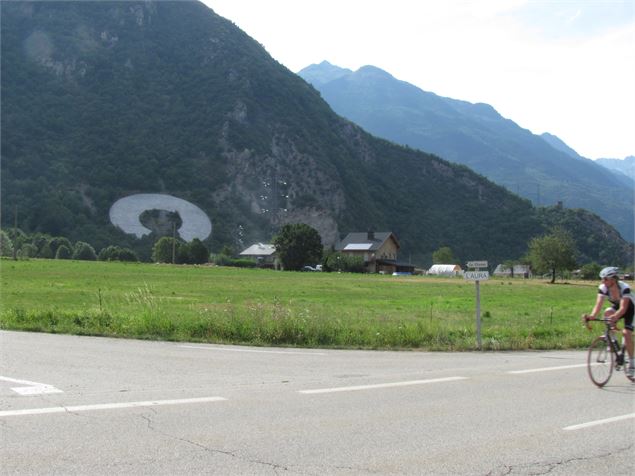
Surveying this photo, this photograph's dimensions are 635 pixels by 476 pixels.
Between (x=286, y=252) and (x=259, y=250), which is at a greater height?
(x=259, y=250)

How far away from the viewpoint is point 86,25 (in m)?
169

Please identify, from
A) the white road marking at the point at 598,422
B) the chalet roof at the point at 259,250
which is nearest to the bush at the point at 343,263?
the chalet roof at the point at 259,250

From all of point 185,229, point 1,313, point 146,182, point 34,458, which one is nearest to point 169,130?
point 146,182

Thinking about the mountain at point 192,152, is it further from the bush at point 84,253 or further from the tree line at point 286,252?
the bush at point 84,253

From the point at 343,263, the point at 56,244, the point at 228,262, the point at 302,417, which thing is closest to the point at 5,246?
the point at 56,244

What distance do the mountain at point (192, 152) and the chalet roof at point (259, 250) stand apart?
534 cm

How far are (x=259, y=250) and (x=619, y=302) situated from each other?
113573 millimetres

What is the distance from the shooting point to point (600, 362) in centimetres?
930

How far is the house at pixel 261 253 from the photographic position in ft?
385

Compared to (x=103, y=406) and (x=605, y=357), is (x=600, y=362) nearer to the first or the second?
(x=605, y=357)

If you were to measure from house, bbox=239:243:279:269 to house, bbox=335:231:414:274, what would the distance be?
569 inches

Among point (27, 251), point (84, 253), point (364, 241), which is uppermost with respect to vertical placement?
point (364, 241)

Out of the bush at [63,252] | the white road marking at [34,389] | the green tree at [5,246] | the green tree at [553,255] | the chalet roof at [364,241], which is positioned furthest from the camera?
the chalet roof at [364,241]

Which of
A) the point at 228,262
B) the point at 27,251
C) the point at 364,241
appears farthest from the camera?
the point at 364,241
